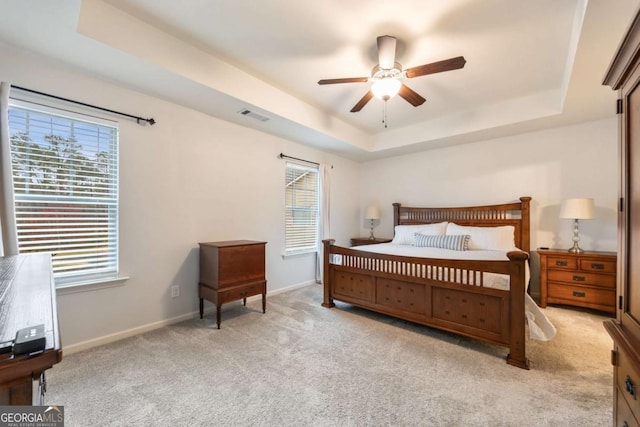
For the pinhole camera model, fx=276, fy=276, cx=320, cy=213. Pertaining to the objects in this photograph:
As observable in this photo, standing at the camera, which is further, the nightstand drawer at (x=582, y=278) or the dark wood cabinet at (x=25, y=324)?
the nightstand drawer at (x=582, y=278)

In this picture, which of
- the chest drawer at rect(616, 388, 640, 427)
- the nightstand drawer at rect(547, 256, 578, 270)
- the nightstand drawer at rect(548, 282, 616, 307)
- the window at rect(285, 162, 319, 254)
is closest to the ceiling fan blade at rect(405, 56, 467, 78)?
the chest drawer at rect(616, 388, 640, 427)

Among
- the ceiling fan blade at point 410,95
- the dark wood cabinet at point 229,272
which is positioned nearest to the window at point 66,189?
the dark wood cabinet at point 229,272

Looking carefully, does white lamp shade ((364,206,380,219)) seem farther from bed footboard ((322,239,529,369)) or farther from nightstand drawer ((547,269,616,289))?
nightstand drawer ((547,269,616,289))

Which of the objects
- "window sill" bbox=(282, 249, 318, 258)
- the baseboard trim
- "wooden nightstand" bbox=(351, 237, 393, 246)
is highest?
"wooden nightstand" bbox=(351, 237, 393, 246)

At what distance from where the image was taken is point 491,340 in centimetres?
232

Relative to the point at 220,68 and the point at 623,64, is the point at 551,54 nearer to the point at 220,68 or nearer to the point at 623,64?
the point at 623,64

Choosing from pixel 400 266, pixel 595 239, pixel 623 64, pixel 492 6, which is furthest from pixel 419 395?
pixel 595 239

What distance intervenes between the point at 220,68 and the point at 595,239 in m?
4.95

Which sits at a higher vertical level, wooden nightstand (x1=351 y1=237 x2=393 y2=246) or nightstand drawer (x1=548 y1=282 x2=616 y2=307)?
wooden nightstand (x1=351 y1=237 x2=393 y2=246)

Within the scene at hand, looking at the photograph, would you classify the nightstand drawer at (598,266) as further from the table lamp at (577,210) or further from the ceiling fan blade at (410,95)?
the ceiling fan blade at (410,95)

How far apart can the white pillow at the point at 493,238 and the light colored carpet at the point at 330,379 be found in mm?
1125

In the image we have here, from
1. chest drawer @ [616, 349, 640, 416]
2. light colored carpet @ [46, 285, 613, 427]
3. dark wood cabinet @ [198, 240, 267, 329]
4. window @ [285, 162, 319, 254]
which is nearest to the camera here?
chest drawer @ [616, 349, 640, 416]

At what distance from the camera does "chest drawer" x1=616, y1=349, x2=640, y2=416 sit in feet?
3.06

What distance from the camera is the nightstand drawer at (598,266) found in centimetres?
314
